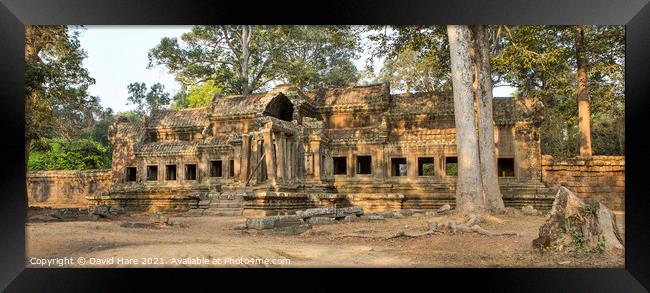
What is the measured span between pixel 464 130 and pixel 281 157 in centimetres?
702

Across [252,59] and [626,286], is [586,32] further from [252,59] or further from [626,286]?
[252,59]

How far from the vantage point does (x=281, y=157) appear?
57.0 ft

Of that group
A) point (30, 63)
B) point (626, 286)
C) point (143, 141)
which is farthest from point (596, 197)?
point (143, 141)

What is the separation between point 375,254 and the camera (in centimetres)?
805

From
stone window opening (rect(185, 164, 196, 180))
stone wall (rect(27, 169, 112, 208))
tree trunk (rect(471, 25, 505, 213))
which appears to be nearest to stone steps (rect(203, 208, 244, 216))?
stone window opening (rect(185, 164, 196, 180))

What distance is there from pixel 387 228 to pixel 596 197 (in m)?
9.57

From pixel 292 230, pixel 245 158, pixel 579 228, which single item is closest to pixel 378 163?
pixel 245 158

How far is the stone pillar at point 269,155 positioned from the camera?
16.6 meters

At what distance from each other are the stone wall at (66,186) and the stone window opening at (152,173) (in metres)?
2.11

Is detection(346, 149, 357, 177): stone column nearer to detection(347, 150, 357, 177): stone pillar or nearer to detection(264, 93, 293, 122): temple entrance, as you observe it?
detection(347, 150, 357, 177): stone pillar

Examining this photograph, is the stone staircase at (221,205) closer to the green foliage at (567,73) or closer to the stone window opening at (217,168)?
the stone window opening at (217,168)

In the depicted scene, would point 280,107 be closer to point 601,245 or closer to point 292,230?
point 292,230

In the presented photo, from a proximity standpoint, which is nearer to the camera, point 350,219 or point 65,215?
point 350,219
